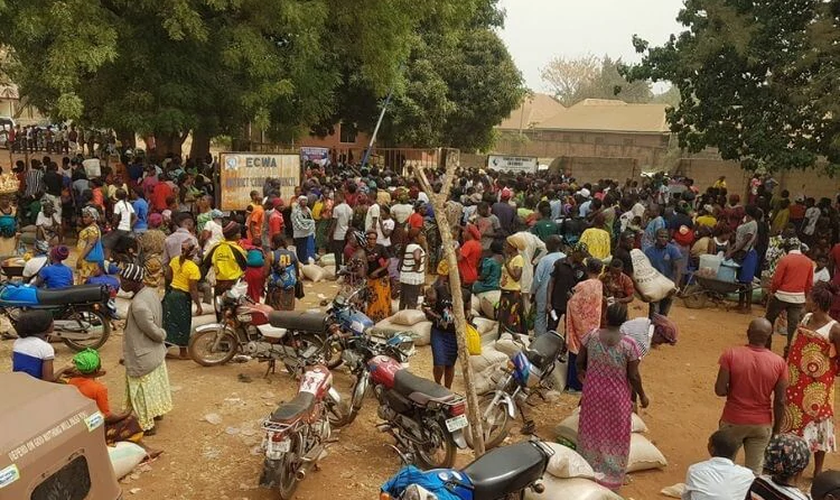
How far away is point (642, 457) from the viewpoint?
208 inches

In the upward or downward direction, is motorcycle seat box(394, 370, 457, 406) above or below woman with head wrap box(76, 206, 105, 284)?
below

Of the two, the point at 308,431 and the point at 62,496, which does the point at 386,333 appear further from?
the point at 62,496

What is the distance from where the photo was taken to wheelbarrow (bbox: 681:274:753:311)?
10.2m

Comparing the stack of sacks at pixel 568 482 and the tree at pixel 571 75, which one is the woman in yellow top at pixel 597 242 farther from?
the tree at pixel 571 75

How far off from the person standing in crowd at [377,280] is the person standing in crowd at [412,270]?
22cm

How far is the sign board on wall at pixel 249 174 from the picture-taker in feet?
38.3

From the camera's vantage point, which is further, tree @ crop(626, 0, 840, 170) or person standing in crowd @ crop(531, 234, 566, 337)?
tree @ crop(626, 0, 840, 170)

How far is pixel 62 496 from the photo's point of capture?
9.04ft

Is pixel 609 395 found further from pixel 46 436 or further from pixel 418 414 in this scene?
pixel 46 436

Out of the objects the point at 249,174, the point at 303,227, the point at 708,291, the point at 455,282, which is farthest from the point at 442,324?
the point at 249,174

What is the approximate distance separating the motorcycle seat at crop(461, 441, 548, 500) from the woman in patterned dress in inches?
86.3

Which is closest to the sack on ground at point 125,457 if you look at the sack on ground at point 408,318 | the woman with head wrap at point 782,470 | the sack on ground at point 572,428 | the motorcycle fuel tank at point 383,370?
the motorcycle fuel tank at point 383,370

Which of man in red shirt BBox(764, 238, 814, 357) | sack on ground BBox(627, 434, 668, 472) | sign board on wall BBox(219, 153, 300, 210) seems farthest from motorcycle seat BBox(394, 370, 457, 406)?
sign board on wall BBox(219, 153, 300, 210)

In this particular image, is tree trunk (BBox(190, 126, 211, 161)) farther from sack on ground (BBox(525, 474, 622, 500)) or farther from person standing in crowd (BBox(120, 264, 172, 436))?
sack on ground (BBox(525, 474, 622, 500))
